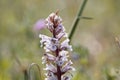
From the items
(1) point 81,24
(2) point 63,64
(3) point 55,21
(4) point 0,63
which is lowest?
(1) point 81,24

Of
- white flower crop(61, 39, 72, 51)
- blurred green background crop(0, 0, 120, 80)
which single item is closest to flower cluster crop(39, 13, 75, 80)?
white flower crop(61, 39, 72, 51)

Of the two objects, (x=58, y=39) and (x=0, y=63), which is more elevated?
(x=58, y=39)

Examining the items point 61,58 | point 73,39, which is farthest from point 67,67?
point 73,39

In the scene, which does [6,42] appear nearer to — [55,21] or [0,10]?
[0,10]

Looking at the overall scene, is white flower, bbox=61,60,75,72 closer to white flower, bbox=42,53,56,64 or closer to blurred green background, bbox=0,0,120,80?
white flower, bbox=42,53,56,64

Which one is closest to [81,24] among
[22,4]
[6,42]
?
[22,4]

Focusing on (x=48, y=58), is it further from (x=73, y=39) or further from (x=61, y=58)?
(x=73, y=39)
